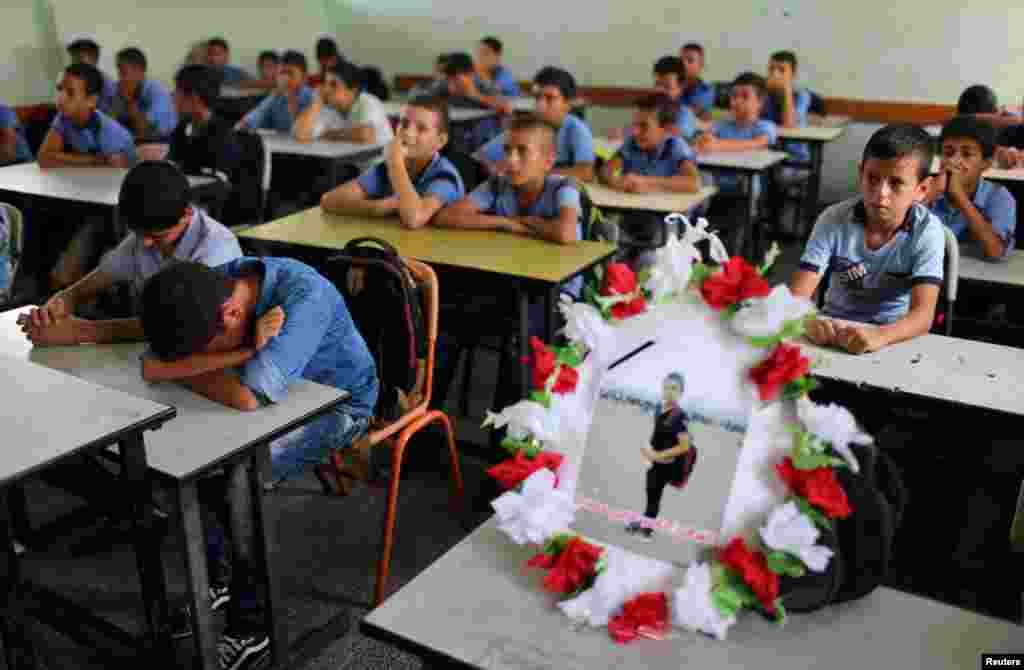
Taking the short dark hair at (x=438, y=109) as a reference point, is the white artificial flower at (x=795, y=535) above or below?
below

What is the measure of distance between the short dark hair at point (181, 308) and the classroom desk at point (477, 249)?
3.35ft

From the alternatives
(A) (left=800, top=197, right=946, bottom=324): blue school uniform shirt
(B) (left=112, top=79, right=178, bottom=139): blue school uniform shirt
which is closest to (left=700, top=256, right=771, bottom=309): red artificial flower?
(A) (left=800, top=197, right=946, bottom=324): blue school uniform shirt

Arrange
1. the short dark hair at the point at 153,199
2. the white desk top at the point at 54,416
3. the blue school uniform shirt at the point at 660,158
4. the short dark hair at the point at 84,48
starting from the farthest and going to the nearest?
1. the short dark hair at the point at 84,48
2. the blue school uniform shirt at the point at 660,158
3. the short dark hair at the point at 153,199
4. the white desk top at the point at 54,416

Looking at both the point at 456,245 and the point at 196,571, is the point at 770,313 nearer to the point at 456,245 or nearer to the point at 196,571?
the point at 196,571

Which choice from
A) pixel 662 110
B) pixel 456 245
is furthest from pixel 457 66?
pixel 456 245

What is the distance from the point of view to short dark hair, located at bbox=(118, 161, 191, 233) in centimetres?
219

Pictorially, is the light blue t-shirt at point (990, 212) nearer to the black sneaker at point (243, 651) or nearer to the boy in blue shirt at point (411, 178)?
the boy in blue shirt at point (411, 178)

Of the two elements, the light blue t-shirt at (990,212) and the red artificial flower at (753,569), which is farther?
the light blue t-shirt at (990,212)

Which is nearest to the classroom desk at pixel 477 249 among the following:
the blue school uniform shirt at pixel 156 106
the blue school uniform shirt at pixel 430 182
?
the blue school uniform shirt at pixel 430 182

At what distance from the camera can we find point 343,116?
5422 mm

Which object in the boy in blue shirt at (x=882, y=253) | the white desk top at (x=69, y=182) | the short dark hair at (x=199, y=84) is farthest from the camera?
the short dark hair at (x=199, y=84)

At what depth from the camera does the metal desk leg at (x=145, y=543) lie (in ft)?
5.13

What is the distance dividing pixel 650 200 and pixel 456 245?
3.57 feet

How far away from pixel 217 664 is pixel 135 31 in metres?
6.50
